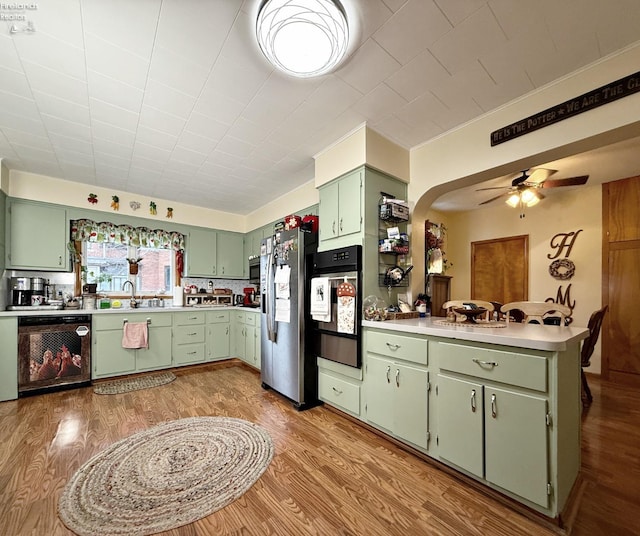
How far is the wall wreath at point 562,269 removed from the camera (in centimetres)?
419

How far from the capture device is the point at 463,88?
2.04 m

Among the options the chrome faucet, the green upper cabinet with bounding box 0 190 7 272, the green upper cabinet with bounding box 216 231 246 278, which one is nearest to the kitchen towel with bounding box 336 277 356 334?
the green upper cabinet with bounding box 216 231 246 278

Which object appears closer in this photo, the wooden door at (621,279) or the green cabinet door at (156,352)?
the wooden door at (621,279)

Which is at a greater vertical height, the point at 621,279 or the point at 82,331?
the point at 621,279

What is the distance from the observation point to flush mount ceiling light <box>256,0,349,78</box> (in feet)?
4.62

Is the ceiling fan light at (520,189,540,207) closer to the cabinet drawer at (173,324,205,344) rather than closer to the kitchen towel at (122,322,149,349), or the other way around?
the cabinet drawer at (173,324,205,344)

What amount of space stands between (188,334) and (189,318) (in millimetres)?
239

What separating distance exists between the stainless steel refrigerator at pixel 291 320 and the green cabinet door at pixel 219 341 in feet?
5.18

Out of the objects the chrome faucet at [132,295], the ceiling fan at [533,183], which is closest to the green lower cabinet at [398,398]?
the ceiling fan at [533,183]

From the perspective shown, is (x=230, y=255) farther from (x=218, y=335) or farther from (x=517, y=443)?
(x=517, y=443)

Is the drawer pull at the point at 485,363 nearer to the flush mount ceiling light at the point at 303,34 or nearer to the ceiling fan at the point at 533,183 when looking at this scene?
the flush mount ceiling light at the point at 303,34

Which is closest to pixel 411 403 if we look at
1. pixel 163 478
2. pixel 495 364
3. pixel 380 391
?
pixel 380 391

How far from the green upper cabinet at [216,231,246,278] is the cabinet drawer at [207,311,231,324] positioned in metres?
0.81

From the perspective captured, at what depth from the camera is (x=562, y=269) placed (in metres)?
4.27
